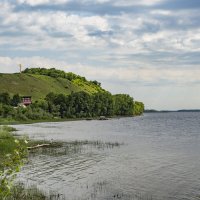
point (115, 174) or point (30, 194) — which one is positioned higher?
point (30, 194)

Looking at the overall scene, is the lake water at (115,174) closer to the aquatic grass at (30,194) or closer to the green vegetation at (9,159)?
the aquatic grass at (30,194)

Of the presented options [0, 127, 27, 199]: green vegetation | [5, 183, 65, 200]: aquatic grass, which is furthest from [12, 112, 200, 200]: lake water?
[0, 127, 27, 199]: green vegetation

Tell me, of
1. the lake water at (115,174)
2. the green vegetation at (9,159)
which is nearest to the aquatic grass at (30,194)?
the lake water at (115,174)

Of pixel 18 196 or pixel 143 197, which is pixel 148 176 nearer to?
pixel 143 197

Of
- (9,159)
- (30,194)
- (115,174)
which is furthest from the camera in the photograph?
(115,174)

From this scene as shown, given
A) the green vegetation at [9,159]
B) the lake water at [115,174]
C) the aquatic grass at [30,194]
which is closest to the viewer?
the green vegetation at [9,159]

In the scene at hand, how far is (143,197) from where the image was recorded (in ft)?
89.5

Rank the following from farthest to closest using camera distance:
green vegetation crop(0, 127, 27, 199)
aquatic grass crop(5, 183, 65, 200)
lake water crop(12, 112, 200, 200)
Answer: lake water crop(12, 112, 200, 200) < aquatic grass crop(5, 183, 65, 200) < green vegetation crop(0, 127, 27, 199)

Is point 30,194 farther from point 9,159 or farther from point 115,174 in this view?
point 9,159

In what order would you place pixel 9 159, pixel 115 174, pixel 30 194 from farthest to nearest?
pixel 115 174 → pixel 30 194 → pixel 9 159

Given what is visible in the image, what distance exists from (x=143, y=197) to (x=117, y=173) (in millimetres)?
11257

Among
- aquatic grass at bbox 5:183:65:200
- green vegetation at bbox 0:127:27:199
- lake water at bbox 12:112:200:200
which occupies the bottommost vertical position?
lake water at bbox 12:112:200:200

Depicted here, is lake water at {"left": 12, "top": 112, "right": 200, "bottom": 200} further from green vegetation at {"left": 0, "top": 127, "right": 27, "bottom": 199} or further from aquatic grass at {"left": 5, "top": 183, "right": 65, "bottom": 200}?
green vegetation at {"left": 0, "top": 127, "right": 27, "bottom": 199}

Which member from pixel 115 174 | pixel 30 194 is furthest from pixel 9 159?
pixel 115 174
